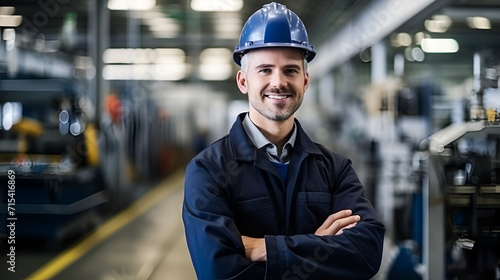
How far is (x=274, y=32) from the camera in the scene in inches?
71.6

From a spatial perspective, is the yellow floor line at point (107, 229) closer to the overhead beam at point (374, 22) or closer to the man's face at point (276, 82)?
the overhead beam at point (374, 22)

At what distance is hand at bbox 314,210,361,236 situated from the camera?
5.72 feet

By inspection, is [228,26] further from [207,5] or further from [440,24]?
[440,24]

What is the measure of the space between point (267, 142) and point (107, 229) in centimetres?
485

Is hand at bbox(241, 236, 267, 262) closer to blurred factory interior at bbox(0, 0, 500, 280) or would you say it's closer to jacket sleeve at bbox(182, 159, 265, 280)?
jacket sleeve at bbox(182, 159, 265, 280)

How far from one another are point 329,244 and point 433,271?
6.72 feet

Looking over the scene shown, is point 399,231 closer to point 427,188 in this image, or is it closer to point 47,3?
point 427,188

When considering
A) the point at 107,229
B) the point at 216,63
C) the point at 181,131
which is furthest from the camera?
the point at 181,131

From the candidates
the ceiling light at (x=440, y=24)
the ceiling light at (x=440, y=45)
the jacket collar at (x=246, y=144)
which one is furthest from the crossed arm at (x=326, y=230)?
the ceiling light at (x=440, y=45)

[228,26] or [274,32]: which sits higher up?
[228,26]

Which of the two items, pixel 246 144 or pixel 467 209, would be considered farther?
pixel 467 209

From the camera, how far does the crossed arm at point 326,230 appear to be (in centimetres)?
165

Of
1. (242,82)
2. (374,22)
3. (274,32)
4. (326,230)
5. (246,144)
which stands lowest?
(326,230)

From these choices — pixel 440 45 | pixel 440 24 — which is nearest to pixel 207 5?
pixel 440 24
